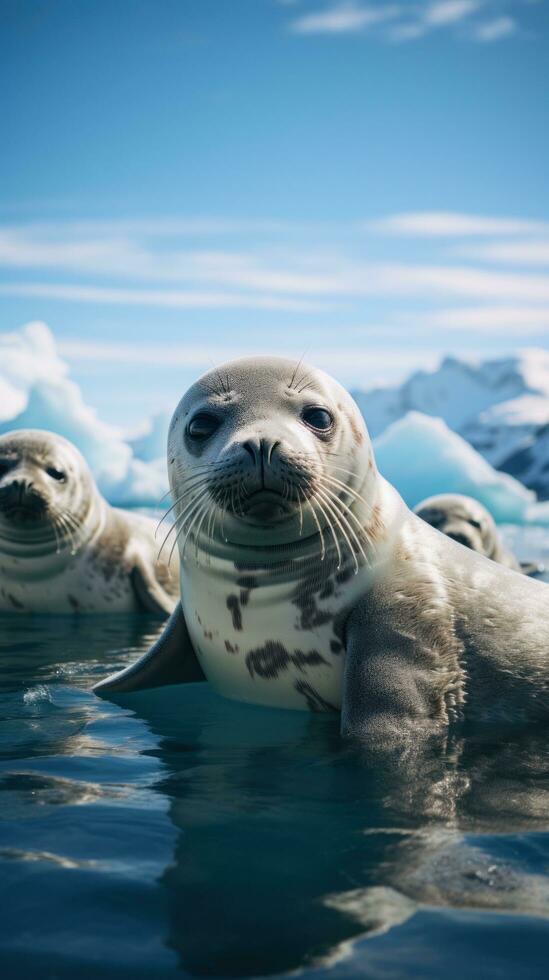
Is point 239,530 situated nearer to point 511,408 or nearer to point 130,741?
point 130,741

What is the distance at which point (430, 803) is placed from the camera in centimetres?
268

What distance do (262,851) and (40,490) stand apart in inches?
188

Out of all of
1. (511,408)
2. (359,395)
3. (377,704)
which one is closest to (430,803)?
(377,704)

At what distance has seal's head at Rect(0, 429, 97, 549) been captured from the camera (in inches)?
266

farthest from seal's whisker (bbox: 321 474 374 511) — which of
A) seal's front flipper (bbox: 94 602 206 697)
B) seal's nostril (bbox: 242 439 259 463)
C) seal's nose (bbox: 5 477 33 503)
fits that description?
seal's nose (bbox: 5 477 33 503)

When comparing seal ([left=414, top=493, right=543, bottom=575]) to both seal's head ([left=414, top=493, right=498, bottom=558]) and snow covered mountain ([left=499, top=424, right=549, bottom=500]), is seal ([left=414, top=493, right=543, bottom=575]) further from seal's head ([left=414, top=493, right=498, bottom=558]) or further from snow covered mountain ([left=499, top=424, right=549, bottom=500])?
snow covered mountain ([left=499, top=424, right=549, bottom=500])

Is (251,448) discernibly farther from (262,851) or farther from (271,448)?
(262,851)

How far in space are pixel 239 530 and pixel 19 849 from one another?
1375mm

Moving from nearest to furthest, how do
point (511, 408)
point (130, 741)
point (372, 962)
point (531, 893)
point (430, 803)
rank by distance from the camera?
point (372, 962)
point (531, 893)
point (430, 803)
point (130, 741)
point (511, 408)

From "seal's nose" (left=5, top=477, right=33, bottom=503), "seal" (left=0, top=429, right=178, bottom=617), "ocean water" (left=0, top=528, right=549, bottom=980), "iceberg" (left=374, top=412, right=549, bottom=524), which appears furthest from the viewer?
"iceberg" (left=374, top=412, right=549, bottom=524)

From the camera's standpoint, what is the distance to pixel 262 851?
233cm

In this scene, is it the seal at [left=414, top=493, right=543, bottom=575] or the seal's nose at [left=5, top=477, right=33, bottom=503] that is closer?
the seal's nose at [left=5, top=477, right=33, bottom=503]

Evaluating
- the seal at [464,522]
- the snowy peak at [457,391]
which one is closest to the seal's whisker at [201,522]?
the seal at [464,522]

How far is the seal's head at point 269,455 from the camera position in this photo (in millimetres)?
3219
